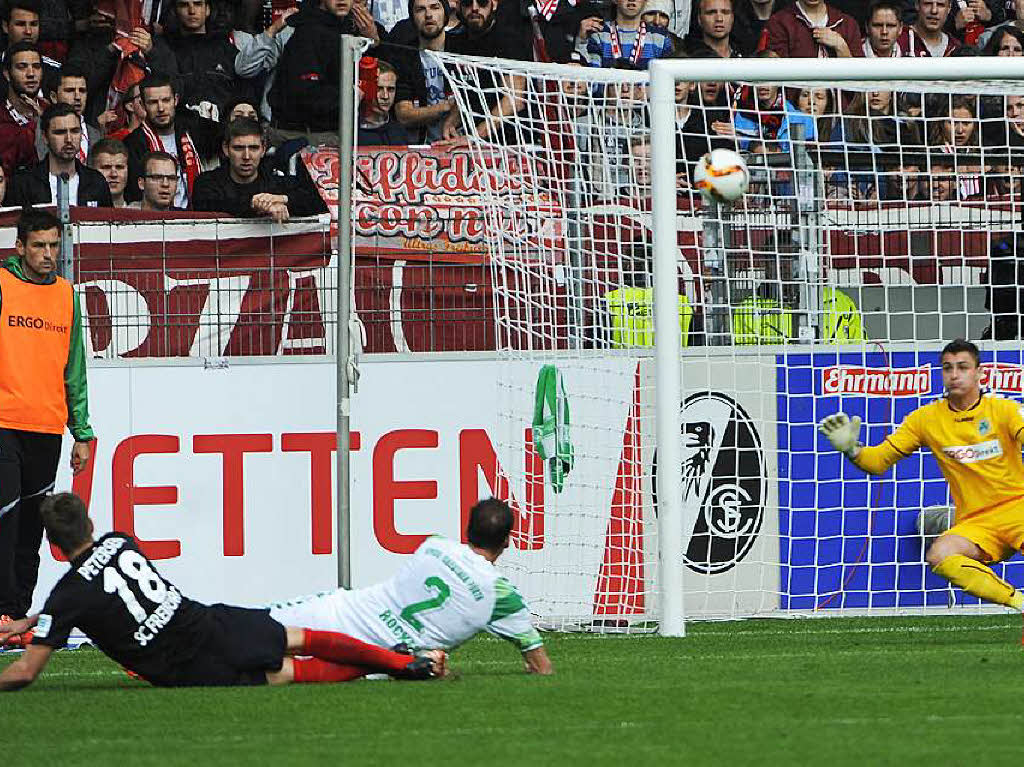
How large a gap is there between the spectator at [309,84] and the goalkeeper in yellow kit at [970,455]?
6189mm

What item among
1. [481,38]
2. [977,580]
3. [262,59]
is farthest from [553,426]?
[262,59]

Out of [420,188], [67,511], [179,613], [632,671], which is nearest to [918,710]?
[632,671]

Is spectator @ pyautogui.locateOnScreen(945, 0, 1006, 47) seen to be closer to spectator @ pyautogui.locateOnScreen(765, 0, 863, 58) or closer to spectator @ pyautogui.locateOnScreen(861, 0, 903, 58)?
spectator @ pyautogui.locateOnScreen(861, 0, 903, 58)

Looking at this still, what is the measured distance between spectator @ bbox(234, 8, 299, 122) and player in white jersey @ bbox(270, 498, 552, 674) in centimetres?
804

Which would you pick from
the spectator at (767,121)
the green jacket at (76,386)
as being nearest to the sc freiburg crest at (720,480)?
the spectator at (767,121)

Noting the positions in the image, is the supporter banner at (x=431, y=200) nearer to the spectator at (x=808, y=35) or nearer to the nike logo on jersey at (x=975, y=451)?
the nike logo on jersey at (x=975, y=451)

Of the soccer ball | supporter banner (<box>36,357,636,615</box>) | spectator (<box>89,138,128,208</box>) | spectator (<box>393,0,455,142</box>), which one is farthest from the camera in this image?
spectator (<box>393,0,455,142</box>)

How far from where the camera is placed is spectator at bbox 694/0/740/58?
15.7 meters

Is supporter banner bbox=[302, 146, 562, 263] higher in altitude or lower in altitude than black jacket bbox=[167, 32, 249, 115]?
lower

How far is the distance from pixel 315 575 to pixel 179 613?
160 inches

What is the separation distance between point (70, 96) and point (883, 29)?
678 centimetres

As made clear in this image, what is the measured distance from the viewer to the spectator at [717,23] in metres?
15.7

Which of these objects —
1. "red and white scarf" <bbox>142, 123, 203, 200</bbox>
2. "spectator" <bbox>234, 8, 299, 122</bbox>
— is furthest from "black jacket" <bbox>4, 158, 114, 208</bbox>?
"spectator" <bbox>234, 8, 299, 122</bbox>

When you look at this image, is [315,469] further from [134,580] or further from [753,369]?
[134,580]
